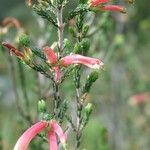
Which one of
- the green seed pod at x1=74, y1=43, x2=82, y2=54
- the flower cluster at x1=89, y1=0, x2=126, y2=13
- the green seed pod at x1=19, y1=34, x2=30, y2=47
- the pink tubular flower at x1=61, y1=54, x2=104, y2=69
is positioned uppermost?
the flower cluster at x1=89, y1=0, x2=126, y2=13

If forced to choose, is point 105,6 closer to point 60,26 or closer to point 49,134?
point 60,26

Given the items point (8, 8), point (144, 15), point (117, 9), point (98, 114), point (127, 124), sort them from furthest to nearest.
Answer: point (8, 8) < point (144, 15) < point (98, 114) < point (127, 124) < point (117, 9)

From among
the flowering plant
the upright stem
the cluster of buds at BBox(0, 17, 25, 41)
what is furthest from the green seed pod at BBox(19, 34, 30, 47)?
the cluster of buds at BBox(0, 17, 25, 41)

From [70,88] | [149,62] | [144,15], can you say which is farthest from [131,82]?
[144,15]

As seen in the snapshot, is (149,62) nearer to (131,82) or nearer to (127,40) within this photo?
(127,40)

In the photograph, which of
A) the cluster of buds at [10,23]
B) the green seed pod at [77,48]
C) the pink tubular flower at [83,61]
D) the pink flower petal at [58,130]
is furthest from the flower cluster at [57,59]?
the cluster of buds at [10,23]

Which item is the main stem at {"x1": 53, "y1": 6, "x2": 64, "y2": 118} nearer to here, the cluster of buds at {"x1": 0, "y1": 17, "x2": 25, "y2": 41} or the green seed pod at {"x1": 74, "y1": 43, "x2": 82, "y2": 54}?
the green seed pod at {"x1": 74, "y1": 43, "x2": 82, "y2": 54}
